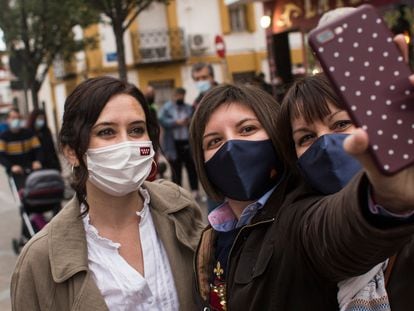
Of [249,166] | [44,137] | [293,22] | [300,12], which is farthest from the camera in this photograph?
[293,22]

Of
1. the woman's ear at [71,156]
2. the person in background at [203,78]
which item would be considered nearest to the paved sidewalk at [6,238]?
the person in background at [203,78]

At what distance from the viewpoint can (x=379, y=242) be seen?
3.77ft

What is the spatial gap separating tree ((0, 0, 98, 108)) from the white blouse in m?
13.6

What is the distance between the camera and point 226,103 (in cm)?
187

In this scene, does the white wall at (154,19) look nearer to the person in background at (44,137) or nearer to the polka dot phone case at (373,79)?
the person in background at (44,137)

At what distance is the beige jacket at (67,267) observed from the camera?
6.14 feet

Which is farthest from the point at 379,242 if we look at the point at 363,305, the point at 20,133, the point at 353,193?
the point at 20,133

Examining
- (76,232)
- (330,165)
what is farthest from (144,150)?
(330,165)

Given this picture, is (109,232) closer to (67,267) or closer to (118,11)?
(67,267)

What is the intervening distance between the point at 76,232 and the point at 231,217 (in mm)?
559

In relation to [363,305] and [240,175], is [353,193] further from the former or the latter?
[240,175]

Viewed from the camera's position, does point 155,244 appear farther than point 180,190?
No

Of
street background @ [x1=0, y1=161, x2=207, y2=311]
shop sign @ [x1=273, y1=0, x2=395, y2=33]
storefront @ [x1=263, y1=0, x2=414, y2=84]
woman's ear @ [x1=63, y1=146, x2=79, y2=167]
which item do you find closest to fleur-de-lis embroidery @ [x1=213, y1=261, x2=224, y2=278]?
woman's ear @ [x1=63, y1=146, x2=79, y2=167]

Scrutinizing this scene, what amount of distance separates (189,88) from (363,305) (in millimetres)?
23872
